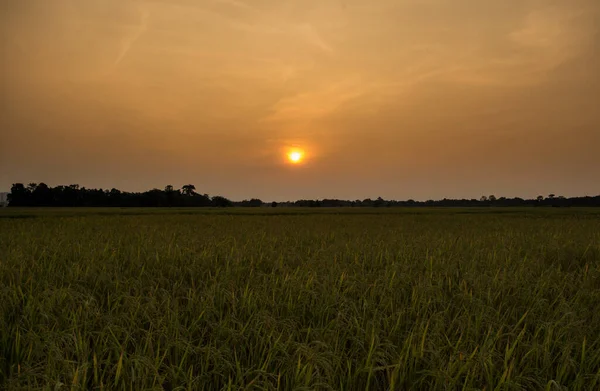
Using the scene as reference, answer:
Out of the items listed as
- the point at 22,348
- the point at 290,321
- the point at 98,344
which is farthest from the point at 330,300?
the point at 22,348

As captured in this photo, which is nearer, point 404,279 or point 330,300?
point 330,300

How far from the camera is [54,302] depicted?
13.6ft

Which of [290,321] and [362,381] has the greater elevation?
[290,321]

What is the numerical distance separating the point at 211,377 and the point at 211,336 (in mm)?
562

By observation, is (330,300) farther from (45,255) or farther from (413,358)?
(45,255)

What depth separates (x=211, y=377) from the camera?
292cm

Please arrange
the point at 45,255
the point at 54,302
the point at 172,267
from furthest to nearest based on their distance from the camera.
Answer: the point at 45,255
the point at 172,267
the point at 54,302

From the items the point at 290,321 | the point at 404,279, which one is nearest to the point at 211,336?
the point at 290,321

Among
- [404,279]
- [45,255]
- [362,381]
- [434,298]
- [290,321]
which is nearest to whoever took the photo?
[362,381]

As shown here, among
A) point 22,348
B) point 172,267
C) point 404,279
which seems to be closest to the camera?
point 22,348

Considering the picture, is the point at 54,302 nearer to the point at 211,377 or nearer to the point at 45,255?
the point at 211,377

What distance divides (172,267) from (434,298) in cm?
458

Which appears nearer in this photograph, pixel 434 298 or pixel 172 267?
pixel 434 298

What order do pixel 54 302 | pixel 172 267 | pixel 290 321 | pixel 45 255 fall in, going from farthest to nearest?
1. pixel 45 255
2. pixel 172 267
3. pixel 54 302
4. pixel 290 321
